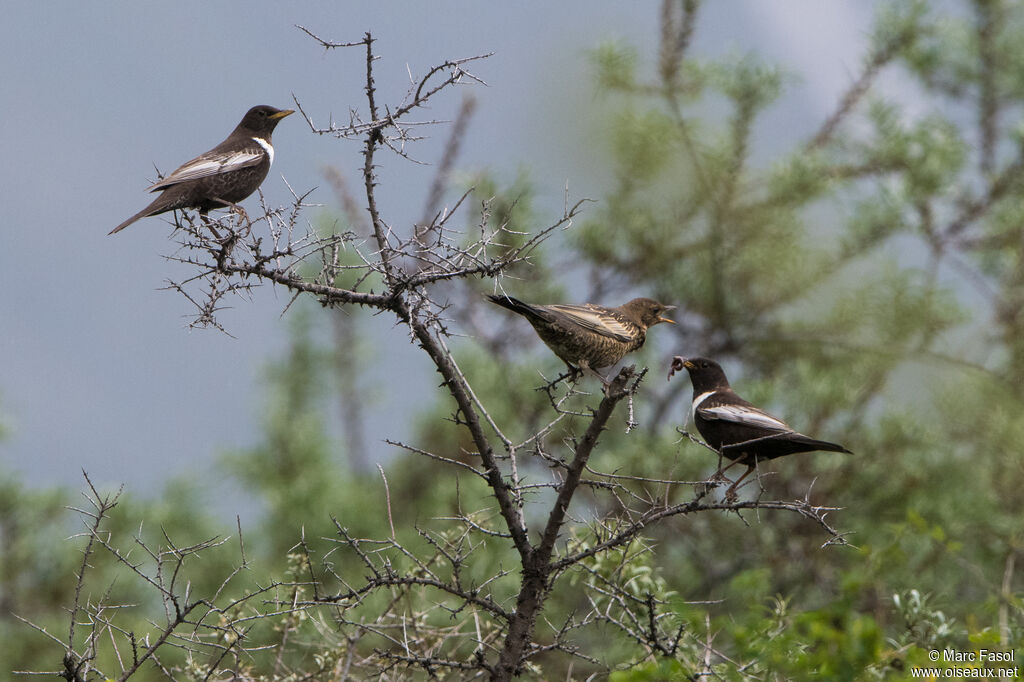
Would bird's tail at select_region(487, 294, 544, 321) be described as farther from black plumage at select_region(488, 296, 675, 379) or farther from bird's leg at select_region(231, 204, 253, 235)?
bird's leg at select_region(231, 204, 253, 235)

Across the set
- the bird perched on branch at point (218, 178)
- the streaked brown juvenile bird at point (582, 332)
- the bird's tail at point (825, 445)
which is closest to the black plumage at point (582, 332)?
the streaked brown juvenile bird at point (582, 332)

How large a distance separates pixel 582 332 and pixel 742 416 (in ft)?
3.13

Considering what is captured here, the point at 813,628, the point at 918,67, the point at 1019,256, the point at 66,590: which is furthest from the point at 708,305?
the point at 813,628

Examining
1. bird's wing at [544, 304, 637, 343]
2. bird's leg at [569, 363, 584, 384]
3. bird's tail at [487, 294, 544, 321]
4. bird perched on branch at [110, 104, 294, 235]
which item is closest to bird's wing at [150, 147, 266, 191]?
bird perched on branch at [110, 104, 294, 235]

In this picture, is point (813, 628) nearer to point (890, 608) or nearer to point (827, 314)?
point (890, 608)

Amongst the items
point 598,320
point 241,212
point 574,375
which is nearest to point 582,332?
point 598,320

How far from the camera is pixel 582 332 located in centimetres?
609

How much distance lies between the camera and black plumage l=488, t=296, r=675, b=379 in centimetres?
598

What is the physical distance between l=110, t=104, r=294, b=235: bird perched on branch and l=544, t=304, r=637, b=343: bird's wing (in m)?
1.74

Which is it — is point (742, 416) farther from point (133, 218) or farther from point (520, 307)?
point (133, 218)

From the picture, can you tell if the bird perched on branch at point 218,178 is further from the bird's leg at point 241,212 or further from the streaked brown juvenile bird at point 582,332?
the streaked brown juvenile bird at point 582,332

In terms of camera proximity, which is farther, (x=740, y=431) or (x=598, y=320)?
(x=598, y=320)

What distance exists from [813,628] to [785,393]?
10008 millimetres

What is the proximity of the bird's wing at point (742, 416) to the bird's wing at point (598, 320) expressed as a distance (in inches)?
24.0
